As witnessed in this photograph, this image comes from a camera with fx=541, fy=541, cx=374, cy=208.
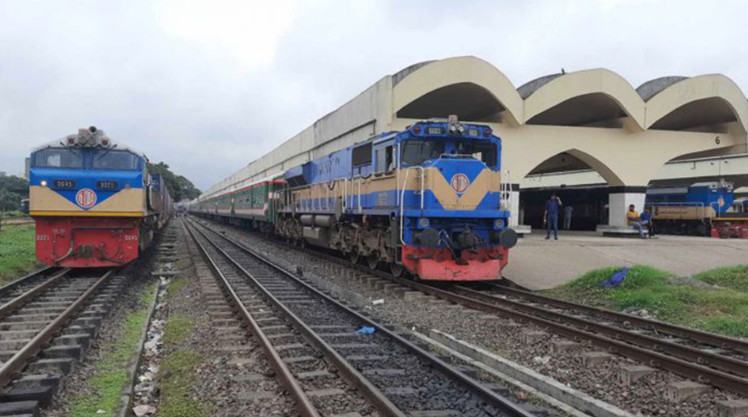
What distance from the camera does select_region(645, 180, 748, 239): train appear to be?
2688cm

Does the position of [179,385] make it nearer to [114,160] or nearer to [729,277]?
[114,160]

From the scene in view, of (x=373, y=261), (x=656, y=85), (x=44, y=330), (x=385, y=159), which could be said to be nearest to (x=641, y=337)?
(x=385, y=159)

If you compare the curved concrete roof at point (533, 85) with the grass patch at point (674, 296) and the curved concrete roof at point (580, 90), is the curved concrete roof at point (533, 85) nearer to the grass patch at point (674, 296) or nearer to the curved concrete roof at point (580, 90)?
the curved concrete roof at point (580, 90)

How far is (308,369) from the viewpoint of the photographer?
226 inches

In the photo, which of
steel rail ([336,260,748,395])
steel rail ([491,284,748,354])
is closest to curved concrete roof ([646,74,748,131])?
steel rail ([491,284,748,354])

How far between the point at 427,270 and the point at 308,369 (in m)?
5.35

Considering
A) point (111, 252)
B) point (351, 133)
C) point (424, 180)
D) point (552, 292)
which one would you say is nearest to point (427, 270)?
point (424, 180)

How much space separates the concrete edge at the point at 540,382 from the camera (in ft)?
15.3

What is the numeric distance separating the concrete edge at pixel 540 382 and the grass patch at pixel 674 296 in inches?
155

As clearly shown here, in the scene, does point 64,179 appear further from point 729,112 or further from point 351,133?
point 729,112

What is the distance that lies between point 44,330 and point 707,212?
95.3 ft

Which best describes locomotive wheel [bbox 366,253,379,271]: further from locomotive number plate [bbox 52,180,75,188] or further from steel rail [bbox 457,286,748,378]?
locomotive number plate [bbox 52,180,75,188]

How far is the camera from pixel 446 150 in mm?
11617

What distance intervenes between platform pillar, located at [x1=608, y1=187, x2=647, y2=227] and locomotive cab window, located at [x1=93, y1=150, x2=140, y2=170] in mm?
19266
